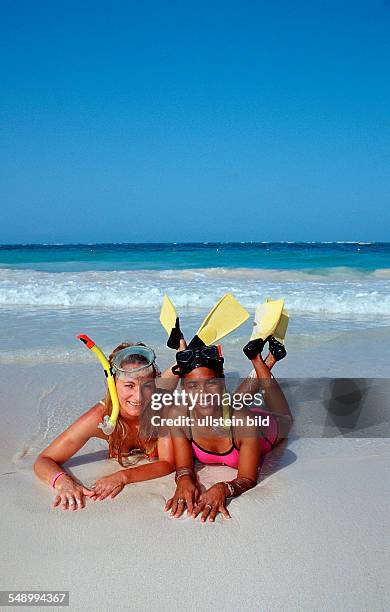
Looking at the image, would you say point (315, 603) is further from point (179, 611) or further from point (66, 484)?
point (66, 484)

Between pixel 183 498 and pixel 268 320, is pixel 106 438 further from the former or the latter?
pixel 268 320

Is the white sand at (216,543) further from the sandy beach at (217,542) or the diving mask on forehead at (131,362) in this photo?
the diving mask on forehead at (131,362)

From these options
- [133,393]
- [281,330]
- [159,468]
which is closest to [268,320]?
[281,330]

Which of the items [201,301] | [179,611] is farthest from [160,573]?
[201,301]

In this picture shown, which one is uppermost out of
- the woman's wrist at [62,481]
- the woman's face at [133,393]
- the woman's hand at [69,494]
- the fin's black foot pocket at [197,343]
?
the fin's black foot pocket at [197,343]

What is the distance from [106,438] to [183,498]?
32.4 inches

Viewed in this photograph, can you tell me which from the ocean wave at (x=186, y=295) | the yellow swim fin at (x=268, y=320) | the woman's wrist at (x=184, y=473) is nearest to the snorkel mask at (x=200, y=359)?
the woman's wrist at (x=184, y=473)

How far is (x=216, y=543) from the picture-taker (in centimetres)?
253

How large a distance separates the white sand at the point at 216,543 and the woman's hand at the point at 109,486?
0.16ft

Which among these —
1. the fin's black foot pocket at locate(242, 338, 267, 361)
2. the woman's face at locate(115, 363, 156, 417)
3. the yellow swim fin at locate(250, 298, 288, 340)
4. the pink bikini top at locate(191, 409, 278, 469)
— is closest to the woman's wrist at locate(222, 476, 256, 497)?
the pink bikini top at locate(191, 409, 278, 469)

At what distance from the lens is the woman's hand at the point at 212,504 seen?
2.74 metres

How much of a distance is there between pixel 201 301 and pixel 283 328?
6248 mm

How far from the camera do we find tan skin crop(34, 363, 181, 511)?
3.00m

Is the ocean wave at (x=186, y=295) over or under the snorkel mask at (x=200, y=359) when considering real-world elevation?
under
